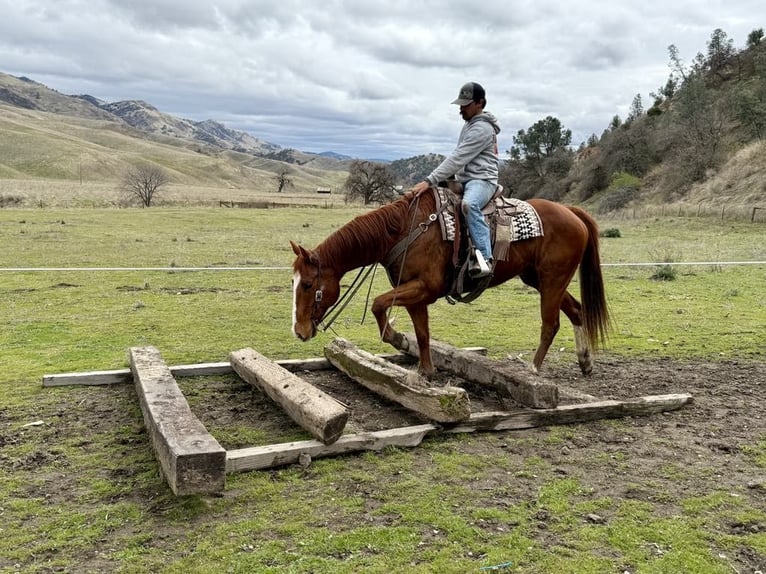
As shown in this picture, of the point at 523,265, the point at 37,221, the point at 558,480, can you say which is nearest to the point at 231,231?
the point at 37,221

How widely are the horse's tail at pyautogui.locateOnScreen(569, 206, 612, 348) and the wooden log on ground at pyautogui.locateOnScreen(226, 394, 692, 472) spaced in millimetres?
1428

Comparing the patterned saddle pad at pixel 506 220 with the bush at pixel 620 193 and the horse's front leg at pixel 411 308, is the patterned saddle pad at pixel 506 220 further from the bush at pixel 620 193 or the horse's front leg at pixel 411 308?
the bush at pixel 620 193

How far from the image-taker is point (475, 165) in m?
6.42

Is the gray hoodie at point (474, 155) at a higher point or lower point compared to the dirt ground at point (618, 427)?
higher

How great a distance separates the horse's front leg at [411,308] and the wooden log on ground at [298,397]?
3.22 ft

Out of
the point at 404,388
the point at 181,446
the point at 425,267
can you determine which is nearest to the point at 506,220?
the point at 425,267

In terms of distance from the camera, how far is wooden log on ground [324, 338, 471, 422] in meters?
5.28

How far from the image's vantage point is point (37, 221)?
32.2m

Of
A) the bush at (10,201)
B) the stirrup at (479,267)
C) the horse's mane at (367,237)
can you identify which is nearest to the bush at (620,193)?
the bush at (10,201)

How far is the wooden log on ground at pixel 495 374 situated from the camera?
5742mm

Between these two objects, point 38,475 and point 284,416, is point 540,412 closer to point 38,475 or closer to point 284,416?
point 284,416

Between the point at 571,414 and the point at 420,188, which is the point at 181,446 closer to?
the point at 420,188

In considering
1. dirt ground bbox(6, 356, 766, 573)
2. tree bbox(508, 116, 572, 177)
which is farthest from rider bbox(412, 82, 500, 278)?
tree bbox(508, 116, 572, 177)

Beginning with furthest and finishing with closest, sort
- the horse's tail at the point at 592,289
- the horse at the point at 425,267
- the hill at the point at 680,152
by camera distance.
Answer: the hill at the point at 680,152 < the horse's tail at the point at 592,289 < the horse at the point at 425,267
